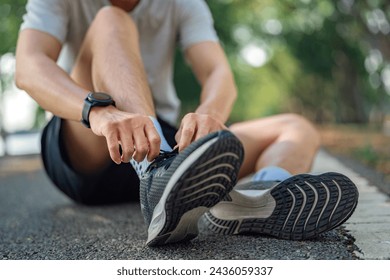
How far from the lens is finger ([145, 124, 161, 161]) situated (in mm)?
1261

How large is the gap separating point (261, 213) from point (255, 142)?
75 cm

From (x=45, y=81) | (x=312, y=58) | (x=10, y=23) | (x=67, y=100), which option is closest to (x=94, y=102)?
(x=67, y=100)

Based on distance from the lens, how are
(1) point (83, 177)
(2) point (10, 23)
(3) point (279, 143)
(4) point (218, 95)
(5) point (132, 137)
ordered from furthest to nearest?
(2) point (10, 23) < (1) point (83, 177) < (3) point (279, 143) < (4) point (218, 95) < (5) point (132, 137)

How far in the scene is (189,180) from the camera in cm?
116

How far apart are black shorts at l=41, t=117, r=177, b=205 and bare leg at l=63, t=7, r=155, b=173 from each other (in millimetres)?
38

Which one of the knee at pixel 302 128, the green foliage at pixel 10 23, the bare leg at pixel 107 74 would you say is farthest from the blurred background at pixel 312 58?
the bare leg at pixel 107 74

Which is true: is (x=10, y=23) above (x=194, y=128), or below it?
below

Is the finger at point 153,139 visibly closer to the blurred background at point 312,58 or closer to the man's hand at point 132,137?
the man's hand at point 132,137

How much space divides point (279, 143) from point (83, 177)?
0.83 m

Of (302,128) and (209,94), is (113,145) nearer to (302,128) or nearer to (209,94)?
(209,94)

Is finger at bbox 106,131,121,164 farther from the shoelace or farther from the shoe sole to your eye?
the shoe sole

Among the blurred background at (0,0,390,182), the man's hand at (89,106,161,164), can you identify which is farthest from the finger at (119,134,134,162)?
the blurred background at (0,0,390,182)
